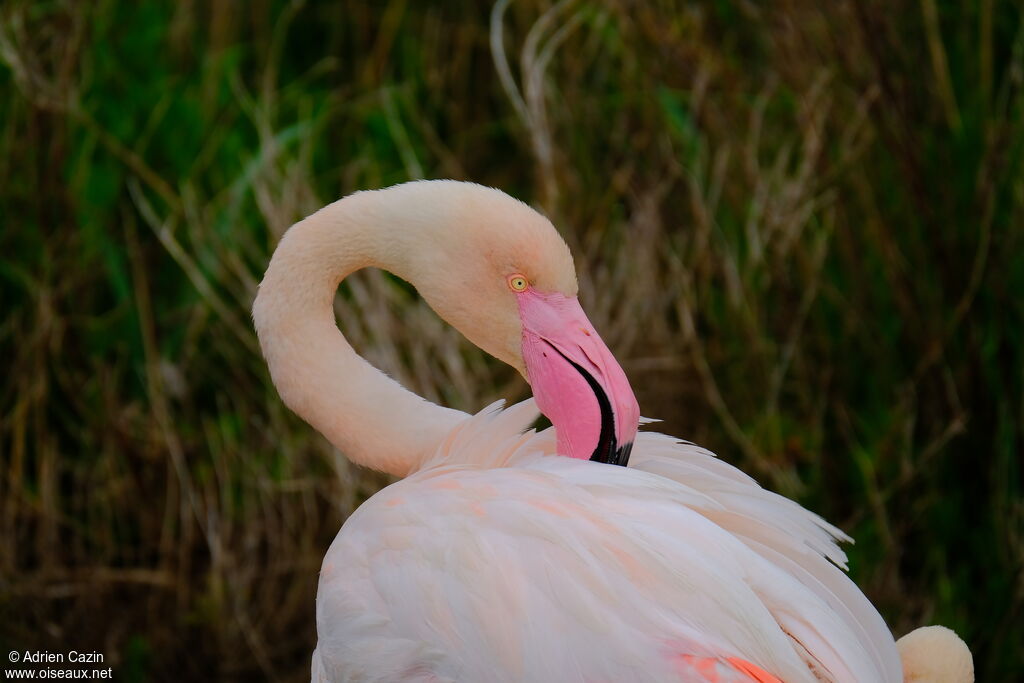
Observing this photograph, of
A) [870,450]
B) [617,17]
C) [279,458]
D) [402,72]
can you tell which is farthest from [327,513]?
[402,72]

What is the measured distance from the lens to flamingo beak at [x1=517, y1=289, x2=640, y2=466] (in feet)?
7.50


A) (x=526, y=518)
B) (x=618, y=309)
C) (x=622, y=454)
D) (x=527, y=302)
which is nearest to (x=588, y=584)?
(x=526, y=518)

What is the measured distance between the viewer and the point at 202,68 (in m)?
4.94

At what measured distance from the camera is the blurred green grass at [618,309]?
3529 millimetres

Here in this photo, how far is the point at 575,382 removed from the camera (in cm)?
235

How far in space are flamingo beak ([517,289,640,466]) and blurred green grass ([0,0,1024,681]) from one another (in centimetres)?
124

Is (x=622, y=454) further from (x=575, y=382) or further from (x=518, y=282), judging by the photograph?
(x=518, y=282)

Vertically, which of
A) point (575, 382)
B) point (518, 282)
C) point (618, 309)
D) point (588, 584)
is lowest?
point (618, 309)

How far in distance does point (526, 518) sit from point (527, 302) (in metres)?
0.53

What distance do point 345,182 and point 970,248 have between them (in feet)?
6.97

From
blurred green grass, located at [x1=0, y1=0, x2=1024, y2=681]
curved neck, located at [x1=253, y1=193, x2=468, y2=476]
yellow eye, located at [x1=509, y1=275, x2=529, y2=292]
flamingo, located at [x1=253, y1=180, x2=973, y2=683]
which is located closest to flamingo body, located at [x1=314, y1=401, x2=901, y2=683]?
flamingo, located at [x1=253, y1=180, x2=973, y2=683]

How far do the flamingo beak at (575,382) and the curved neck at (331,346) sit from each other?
0.29 meters

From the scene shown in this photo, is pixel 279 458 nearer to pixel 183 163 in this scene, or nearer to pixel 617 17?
pixel 183 163

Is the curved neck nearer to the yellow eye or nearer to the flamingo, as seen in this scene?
the flamingo
